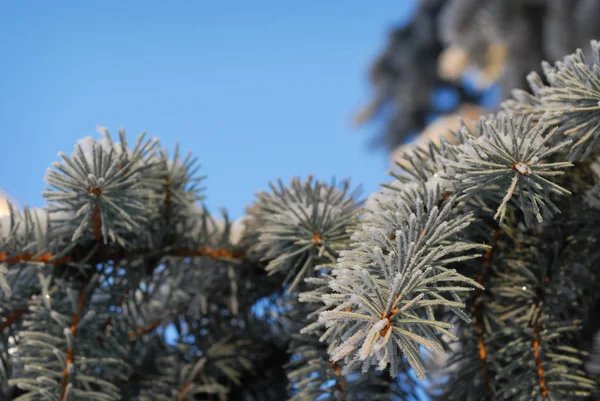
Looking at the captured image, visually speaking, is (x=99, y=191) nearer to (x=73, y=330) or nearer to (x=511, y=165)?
(x=73, y=330)

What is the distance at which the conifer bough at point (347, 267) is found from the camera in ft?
1.10

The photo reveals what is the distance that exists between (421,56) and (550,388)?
11.7 feet

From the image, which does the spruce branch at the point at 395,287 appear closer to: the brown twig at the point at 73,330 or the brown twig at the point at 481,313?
the brown twig at the point at 481,313

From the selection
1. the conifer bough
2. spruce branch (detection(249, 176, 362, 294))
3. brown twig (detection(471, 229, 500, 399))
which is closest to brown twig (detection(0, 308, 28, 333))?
the conifer bough

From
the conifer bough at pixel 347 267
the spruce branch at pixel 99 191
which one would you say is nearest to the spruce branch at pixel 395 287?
the conifer bough at pixel 347 267

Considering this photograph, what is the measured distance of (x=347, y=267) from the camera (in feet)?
1.09

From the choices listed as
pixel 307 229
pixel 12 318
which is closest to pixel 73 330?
pixel 12 318

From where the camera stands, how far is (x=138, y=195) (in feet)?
1.42

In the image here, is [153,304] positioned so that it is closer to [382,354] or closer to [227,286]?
[227,286]

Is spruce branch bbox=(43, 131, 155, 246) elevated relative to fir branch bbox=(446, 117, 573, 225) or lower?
elevated

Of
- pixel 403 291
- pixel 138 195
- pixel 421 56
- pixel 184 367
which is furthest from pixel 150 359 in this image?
pixel 421 56

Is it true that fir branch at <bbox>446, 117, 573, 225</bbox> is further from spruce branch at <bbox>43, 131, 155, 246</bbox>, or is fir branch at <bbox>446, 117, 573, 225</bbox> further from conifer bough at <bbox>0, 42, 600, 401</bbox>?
spruce branch at <bbox>43, 131, 155, 246</bbox>

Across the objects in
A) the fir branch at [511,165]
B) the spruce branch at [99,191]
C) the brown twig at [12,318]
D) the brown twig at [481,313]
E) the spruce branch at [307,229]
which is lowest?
the brown twig at [481,313]

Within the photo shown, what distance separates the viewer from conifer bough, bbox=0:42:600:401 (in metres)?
0.33
